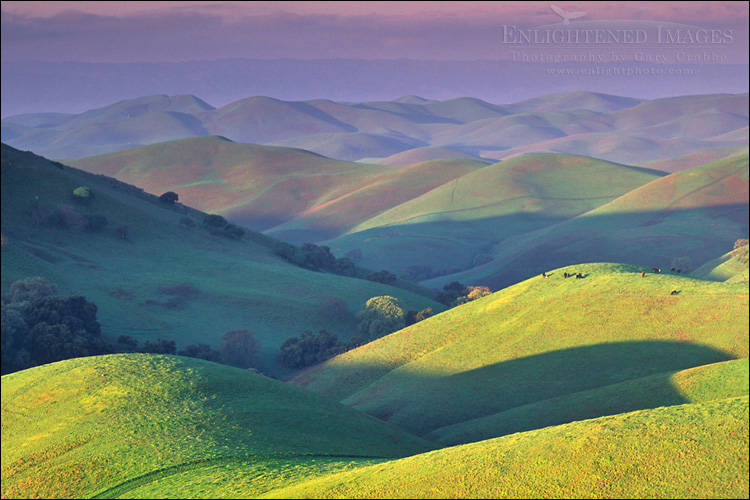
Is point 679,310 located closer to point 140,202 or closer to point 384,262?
point 140,202

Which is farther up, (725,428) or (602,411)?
(725,428)

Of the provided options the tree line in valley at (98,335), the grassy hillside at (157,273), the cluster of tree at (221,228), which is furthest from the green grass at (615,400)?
the cluster of tree at (221,228)

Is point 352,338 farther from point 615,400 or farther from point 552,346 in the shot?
point 615,400

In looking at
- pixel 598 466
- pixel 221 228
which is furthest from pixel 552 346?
pixel 221 228

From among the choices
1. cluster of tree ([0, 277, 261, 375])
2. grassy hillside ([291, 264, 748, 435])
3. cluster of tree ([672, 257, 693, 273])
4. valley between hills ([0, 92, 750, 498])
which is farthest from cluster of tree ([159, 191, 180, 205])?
cluster of tree ([672, 257, 693, 273])

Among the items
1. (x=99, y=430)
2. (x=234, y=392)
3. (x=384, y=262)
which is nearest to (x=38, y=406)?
(x=99, y=430)

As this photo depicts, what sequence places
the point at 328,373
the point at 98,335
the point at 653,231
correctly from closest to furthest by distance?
the point at 328,373 → the point at 98,335 → the point at 653,231
